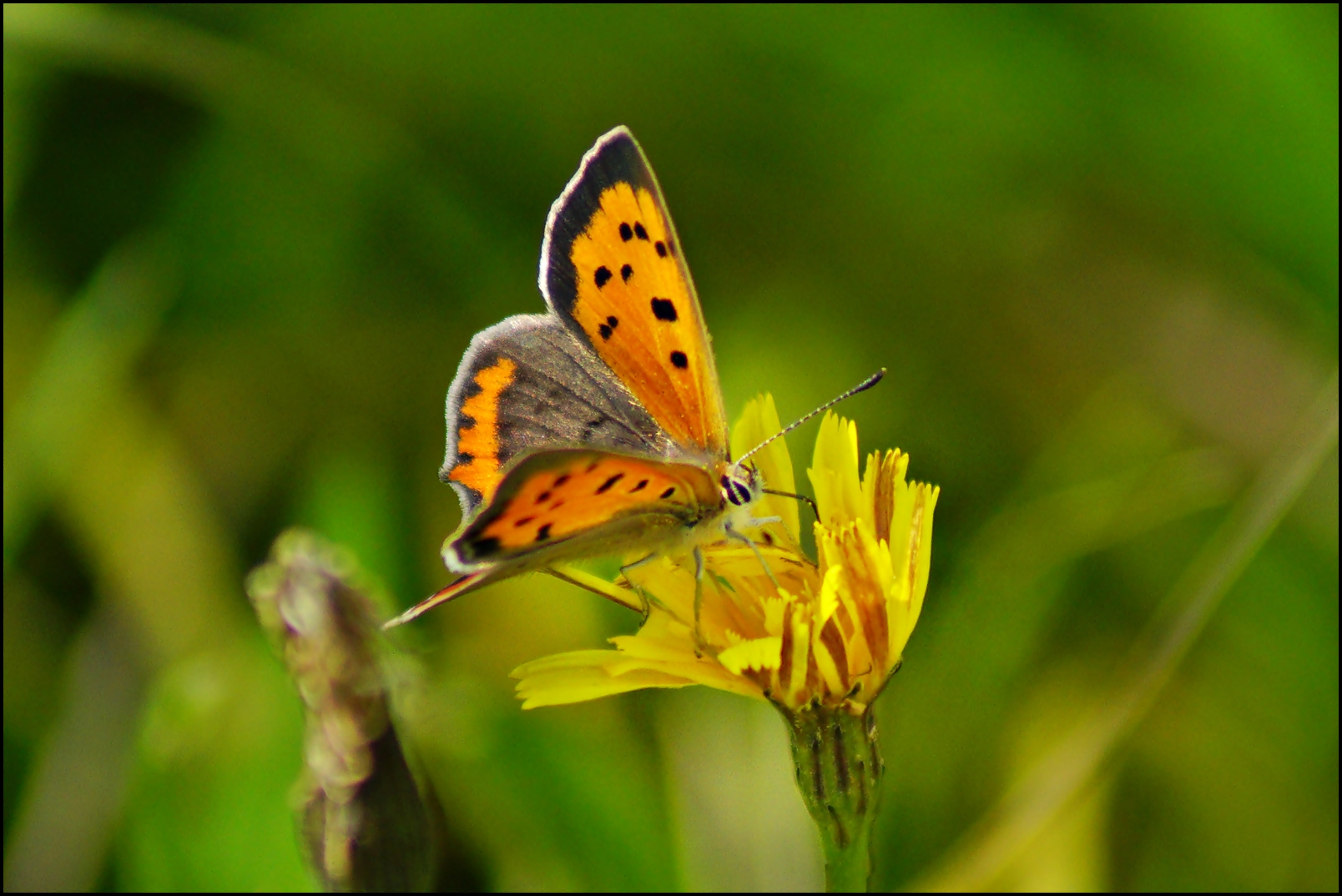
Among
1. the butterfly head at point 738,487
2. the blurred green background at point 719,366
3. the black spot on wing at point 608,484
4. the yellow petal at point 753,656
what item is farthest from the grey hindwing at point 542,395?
the blurred green background at point 719,366

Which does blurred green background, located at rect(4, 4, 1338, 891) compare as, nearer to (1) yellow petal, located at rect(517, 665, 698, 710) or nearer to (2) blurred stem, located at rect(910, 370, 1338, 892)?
(2) blurred stem, located at rect(910, 370, 1338, 892)

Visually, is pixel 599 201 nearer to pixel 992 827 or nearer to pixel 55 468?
pixel 992 827

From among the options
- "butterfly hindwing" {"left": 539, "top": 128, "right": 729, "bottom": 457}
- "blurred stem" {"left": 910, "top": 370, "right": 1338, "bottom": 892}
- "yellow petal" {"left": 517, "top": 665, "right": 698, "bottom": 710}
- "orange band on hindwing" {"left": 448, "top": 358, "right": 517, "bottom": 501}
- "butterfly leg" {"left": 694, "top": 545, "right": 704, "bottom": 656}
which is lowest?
"blurred stem" {"left": 910, "top": 370, "right": 1338, "bottom": 892}

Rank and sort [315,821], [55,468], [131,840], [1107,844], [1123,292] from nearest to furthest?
[315,821], [131,840], [1107,844], [55,468], [1123,292]

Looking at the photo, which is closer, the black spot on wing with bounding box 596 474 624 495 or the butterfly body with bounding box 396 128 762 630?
the black spot on wing with bounding box 596 474 624 495

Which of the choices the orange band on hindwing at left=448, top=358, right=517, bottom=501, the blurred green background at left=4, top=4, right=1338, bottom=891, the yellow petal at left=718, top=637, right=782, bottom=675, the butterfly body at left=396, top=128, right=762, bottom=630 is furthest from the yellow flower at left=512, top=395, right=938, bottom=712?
the blurred green background at left=4, top=4, right=1338, bottom=891

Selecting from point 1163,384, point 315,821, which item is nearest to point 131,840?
point 315,821

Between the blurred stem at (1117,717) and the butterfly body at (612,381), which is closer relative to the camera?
the butterfly body at (612,381)

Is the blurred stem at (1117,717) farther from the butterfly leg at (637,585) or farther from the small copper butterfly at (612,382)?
the butterfly leg at (637,585)

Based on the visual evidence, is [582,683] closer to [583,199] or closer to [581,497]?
[581,497]
